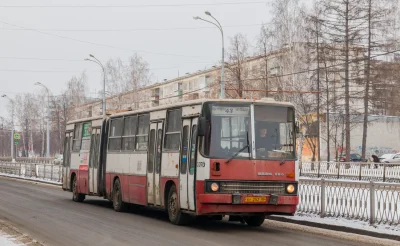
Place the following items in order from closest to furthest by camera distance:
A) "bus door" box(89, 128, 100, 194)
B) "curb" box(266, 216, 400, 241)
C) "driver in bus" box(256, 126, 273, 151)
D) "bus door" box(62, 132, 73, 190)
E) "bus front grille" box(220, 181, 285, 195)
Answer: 1. "curb" box(266, 216, 400, 241)
2. "bus front grille" box(220, 181, 285, 195)
3. "driver in bus" box(256, 126, 273, 151)
4. "bus door" box(89, 128, 100, 194)
5. "bus door" box(62, 132, 73, 190)

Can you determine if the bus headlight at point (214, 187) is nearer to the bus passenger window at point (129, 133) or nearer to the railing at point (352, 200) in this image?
the railing at point (352, 200)

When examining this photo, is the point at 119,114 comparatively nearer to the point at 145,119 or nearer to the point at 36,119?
the point at 145,119

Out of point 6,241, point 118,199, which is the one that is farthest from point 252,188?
point 118,199

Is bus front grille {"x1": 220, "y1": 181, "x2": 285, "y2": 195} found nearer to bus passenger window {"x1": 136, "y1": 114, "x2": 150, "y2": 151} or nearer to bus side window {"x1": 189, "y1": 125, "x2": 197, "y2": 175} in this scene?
bus side window {"x1": 189, "y1": 125, "x2": 197, "y2": 175}

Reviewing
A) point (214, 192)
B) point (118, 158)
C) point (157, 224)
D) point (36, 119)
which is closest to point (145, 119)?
point (118, 158)

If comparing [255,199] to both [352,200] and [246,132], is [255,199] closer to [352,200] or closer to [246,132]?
[246,132]

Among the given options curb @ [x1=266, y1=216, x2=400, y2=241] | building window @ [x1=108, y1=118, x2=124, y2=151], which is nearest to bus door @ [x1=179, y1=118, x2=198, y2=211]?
curb @ [x1=266, y1=216, x2=400, y2=241]

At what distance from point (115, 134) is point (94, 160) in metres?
2.30

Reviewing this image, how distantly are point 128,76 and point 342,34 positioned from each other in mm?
36689

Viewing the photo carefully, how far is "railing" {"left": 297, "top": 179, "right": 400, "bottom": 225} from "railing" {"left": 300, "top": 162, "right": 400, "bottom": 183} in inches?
754

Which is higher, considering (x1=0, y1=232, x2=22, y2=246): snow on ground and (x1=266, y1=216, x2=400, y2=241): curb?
(x1=0, y1=232, x2=22, y2=246): snow on ground

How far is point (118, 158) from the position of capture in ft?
67.7

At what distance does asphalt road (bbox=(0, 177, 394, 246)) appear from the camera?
12.6 m

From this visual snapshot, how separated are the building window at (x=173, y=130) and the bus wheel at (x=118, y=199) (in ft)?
13.2
